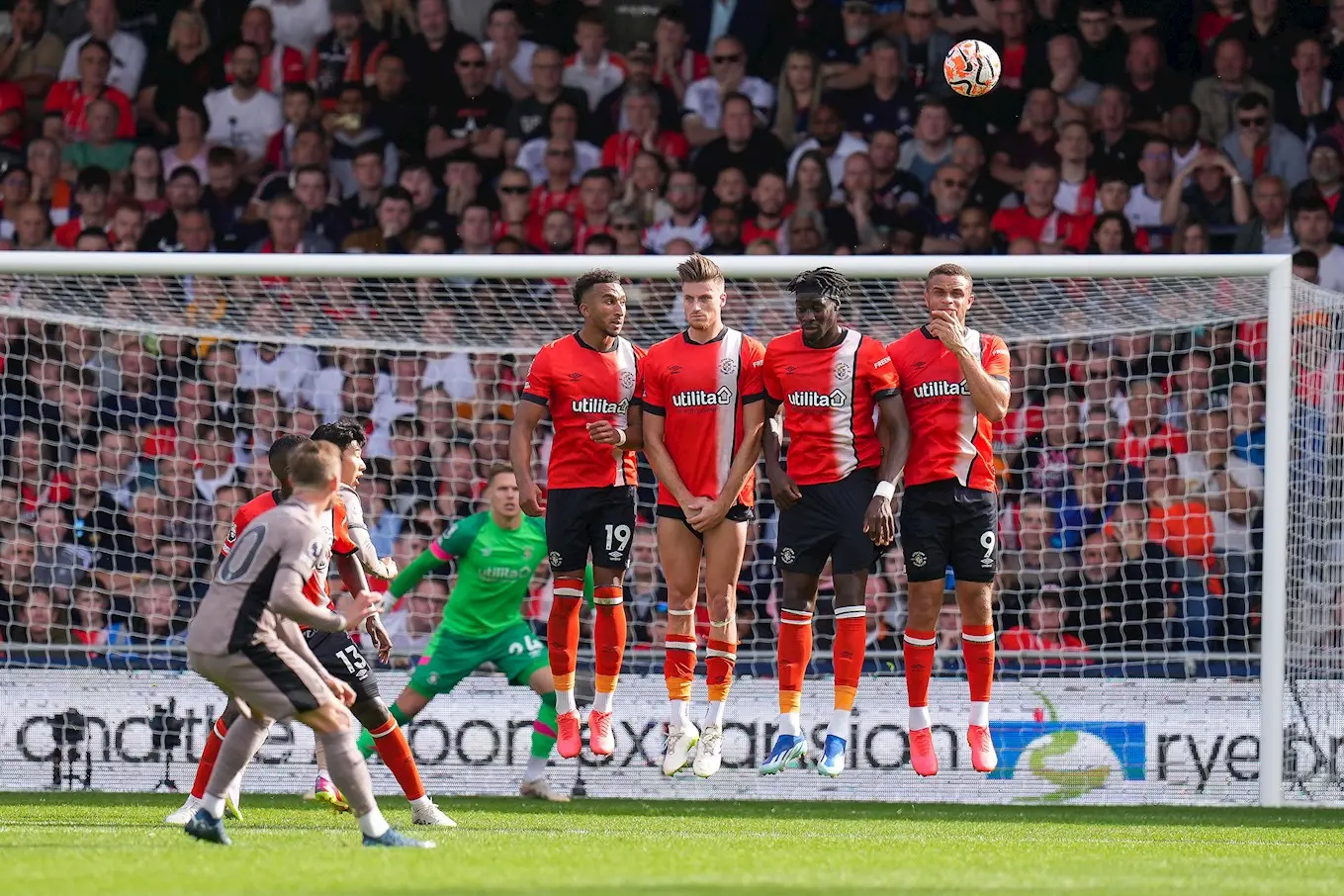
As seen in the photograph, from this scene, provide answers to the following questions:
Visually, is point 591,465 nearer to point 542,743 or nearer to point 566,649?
point 566,649

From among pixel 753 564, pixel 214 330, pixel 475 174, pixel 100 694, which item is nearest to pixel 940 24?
pixel 475 174

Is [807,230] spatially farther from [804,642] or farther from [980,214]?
[804,642]

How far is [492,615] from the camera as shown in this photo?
11805mm

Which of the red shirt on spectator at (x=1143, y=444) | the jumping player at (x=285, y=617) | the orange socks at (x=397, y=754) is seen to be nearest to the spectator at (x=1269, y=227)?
the red shirt on spectator at (x=1143, y=444)

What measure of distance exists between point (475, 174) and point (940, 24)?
13.4 feet

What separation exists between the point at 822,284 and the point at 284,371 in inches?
202

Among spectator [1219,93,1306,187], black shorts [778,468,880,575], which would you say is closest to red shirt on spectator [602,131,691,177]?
spectator [1219,93,1306,187]

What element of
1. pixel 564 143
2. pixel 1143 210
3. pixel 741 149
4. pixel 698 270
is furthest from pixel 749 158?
pixel 698 270

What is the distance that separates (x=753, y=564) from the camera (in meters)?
13.0

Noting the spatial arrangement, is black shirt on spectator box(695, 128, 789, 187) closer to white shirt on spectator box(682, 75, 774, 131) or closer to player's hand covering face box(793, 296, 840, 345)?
white shirt on spectator box(682, 75, 774, 131)

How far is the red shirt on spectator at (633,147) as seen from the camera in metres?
15.5

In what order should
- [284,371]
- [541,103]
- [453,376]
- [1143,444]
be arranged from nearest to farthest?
[1143,444], [284,371], [453,376], [541,103]

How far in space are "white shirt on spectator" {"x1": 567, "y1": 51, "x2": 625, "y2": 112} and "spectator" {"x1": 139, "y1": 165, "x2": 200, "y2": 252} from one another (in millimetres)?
3251

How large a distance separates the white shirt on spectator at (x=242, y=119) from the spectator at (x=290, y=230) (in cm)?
110
